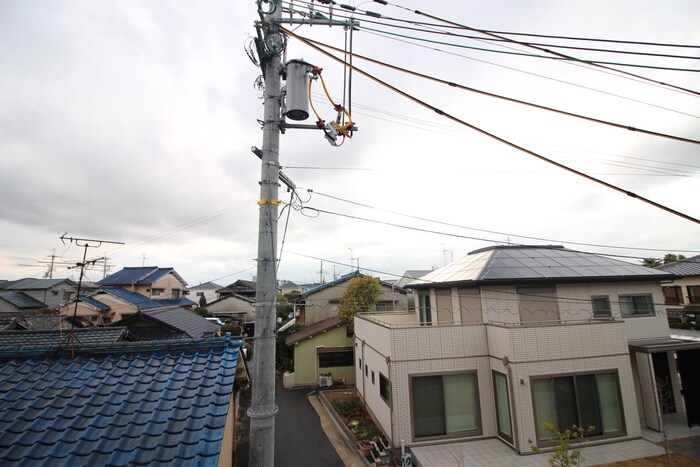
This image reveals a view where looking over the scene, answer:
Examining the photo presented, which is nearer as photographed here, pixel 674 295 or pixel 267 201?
pixel 267 201

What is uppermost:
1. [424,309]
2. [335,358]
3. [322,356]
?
[424,309]

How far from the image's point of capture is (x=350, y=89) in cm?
538

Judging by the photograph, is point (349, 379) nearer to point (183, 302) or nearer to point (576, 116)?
point (576, 116)

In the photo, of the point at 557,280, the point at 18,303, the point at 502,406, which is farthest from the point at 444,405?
the point at 18,303

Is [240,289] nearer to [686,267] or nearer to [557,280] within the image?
[557,280]

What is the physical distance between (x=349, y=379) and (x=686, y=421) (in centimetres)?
1475

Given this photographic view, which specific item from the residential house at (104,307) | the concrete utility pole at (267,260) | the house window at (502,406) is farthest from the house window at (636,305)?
the residential house at (104,307)

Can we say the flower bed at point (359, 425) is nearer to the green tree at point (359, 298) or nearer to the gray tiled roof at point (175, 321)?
the green tree at point (359, 298)

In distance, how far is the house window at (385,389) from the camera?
10.5m

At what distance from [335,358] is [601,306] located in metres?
14.1

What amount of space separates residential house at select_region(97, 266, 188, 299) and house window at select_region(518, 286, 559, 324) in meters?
42.6

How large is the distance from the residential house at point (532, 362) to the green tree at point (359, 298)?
7.13m

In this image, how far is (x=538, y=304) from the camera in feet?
38.5

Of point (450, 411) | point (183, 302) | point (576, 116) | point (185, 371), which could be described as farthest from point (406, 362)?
point (183, 302)
